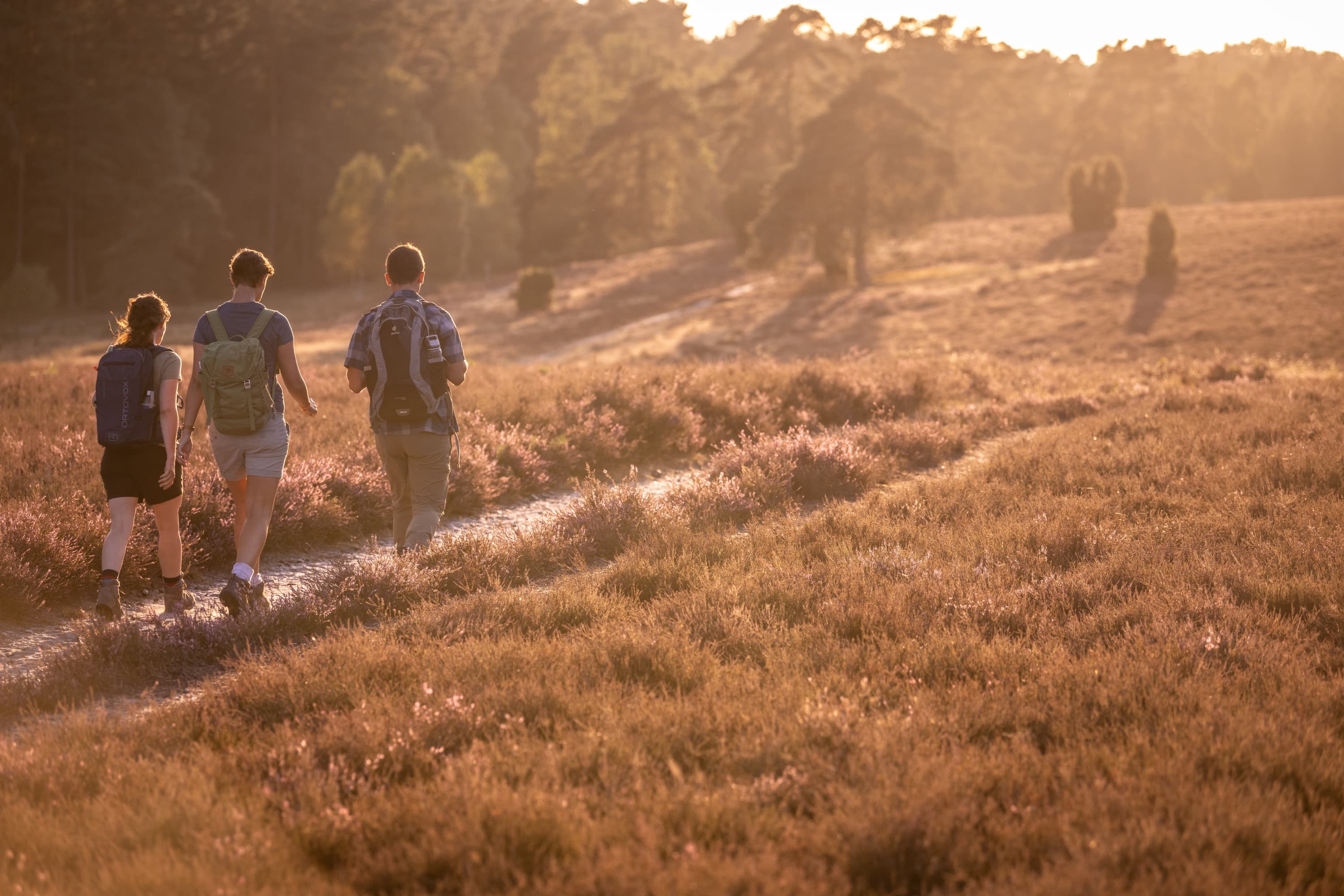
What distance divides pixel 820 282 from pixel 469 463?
3289cm

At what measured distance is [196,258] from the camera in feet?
181

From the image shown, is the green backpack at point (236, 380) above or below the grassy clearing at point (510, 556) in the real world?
above

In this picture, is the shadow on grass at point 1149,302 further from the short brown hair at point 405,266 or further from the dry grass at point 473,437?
the short brown hair at point 405,266

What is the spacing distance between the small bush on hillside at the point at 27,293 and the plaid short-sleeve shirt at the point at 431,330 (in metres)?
47.8

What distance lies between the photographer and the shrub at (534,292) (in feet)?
137

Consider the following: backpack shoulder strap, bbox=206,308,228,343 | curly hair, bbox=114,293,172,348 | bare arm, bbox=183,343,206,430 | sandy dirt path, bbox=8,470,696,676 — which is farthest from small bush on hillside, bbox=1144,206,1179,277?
curly hair, bbox=114,293,172,348

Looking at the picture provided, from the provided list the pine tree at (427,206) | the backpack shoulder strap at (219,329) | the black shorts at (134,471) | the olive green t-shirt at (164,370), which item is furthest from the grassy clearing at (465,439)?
the pine tree at (427,206)

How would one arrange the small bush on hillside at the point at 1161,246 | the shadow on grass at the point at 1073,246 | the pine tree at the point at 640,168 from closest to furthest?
the small bush on hillside at the point at 1161,246 → the shadow on grass at the point at 1073,246 → the pine tree at the point at 640,168

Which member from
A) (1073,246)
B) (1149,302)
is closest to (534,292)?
(1073,246)

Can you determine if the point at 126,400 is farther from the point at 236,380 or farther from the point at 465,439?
the point at 465,439

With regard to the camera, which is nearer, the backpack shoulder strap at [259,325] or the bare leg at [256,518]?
the backpack shoulder strap at [259,325]

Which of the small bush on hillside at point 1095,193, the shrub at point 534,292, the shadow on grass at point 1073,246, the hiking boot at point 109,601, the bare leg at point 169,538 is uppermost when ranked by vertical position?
the small bush on hillside at point 1095,193

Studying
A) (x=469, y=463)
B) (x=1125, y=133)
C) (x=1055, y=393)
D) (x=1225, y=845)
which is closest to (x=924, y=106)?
(x=1125, y=133)

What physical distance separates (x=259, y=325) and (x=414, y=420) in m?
1.18
